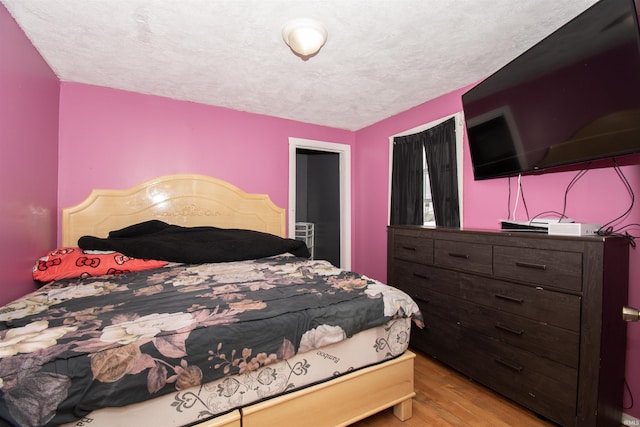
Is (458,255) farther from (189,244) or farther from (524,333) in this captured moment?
(189,244)

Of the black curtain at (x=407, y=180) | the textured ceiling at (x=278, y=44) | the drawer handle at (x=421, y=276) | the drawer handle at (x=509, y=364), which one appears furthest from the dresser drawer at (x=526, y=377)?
the textured ceiling at (x=278, y=44)

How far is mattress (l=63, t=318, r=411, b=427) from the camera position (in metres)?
0.99

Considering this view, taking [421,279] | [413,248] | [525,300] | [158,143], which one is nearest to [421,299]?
[421,279]

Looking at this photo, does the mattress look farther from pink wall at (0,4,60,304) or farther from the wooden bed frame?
pink wall at (0,4,60,304)

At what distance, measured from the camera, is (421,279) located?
233 cm

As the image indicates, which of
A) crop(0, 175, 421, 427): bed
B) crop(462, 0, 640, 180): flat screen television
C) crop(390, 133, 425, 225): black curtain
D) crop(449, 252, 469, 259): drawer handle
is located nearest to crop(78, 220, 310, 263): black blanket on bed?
crop(0, 175, 421, 427): bed

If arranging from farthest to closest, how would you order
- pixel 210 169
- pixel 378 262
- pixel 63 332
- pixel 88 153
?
pixel 378 262, pixel 210 169, pixel 88 153, pixel 63 332

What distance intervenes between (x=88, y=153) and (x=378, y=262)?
130 inches

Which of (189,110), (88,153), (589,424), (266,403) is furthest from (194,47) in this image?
(589,424)

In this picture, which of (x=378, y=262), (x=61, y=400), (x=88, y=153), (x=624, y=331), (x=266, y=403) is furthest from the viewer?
(x=378, y=262)

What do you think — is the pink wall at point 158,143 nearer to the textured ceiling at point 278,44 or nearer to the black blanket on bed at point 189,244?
the textured ceiling at point 278,44

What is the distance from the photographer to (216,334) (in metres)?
1.11

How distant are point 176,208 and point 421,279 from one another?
2.50 metres

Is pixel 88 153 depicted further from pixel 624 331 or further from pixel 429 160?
pixel 624 331
